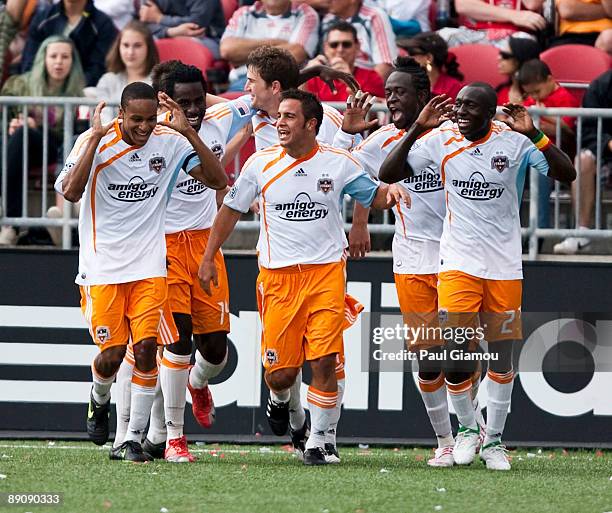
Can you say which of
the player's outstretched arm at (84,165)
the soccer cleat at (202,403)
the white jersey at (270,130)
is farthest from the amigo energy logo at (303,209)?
the soccer cleat at (202,403)

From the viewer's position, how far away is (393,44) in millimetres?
13383

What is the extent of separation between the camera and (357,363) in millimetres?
11414

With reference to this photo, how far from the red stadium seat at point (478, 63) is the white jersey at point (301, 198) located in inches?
179

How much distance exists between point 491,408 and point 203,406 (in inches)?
82.6

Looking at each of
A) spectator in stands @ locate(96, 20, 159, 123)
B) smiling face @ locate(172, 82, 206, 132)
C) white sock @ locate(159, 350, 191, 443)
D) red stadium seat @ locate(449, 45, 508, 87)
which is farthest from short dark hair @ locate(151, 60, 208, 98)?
red stadium seat @ locate(449, 45, 508, 87)

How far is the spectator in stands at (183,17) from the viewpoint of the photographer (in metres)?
14.1

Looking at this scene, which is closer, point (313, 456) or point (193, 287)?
point (313, 456)

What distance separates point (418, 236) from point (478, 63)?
429cm

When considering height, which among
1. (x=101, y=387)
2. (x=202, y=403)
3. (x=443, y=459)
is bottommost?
(x=443, y=459)

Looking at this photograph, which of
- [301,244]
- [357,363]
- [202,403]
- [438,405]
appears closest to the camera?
[301,244]

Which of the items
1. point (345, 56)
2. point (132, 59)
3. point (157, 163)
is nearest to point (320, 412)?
point (157, 163)

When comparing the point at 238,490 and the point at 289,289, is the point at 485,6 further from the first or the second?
the point at 238,490

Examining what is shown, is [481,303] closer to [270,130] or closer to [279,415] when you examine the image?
[279,415]

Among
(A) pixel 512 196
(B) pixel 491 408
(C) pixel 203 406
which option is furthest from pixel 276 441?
(A) pixel 512 196
